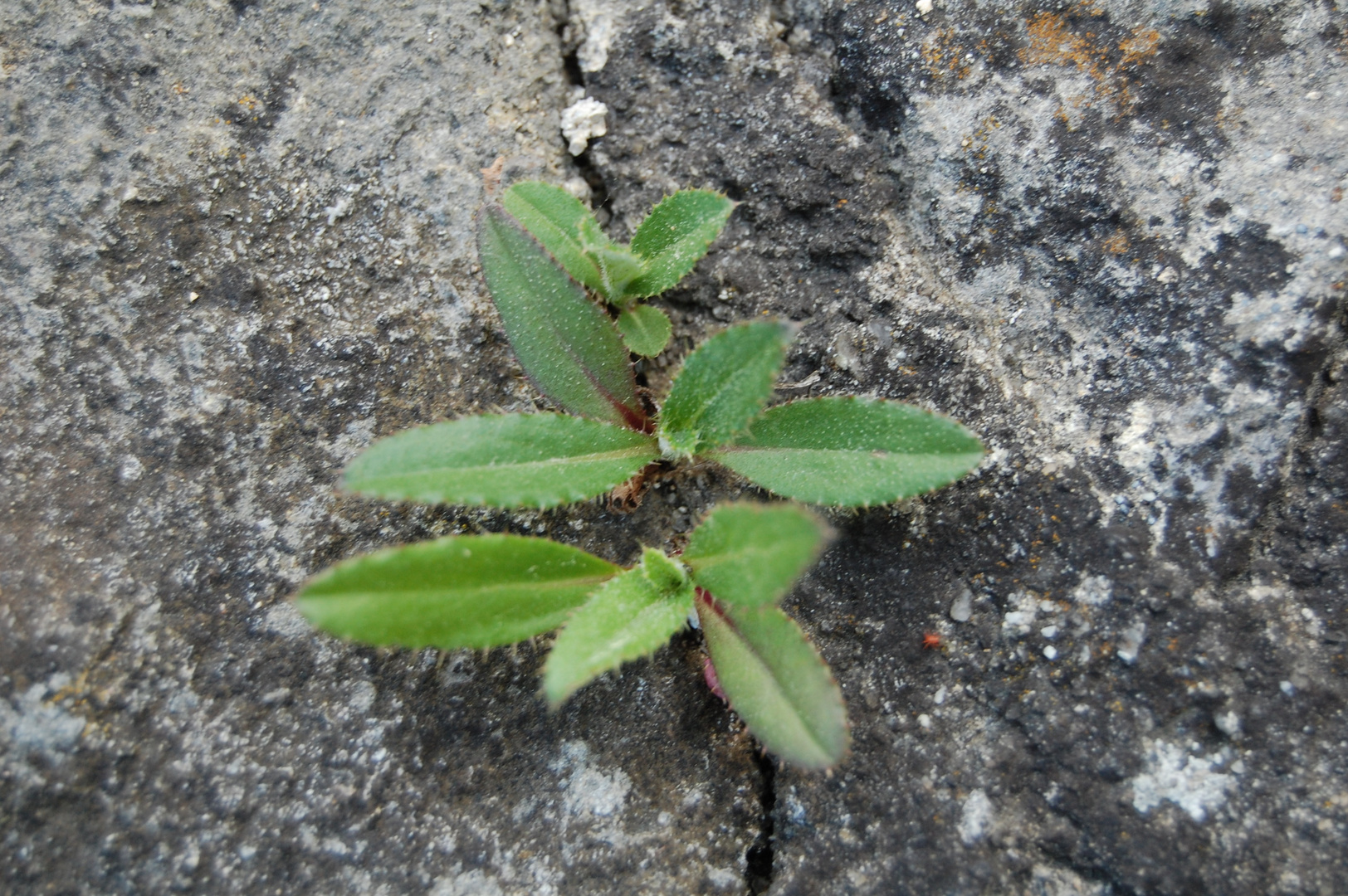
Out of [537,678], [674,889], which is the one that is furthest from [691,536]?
[674,889]

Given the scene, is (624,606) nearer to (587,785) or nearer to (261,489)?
(587,785)

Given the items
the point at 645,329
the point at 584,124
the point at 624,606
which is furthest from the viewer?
the point at 584,124

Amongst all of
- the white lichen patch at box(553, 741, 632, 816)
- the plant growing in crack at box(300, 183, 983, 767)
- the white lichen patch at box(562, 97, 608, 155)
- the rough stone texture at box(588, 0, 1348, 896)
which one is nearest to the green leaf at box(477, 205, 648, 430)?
the plant growing in crack at box(300, 183, 983, 767)

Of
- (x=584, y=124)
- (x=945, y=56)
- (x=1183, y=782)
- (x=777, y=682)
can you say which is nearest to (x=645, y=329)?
(x=584, y=124)

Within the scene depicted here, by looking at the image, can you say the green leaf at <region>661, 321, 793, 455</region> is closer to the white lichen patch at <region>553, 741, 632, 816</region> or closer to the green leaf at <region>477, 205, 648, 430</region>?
the green leaf at <region>477, 205, 648, 430</region>

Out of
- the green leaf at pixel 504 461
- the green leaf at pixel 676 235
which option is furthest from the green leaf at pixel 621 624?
the green leaf at pixel 676 235
